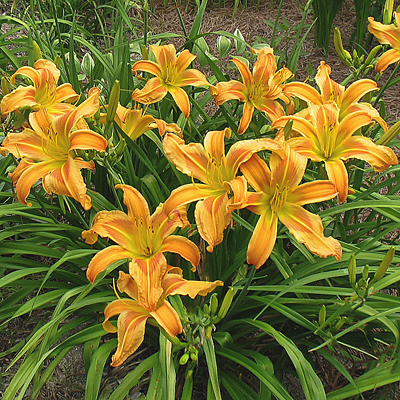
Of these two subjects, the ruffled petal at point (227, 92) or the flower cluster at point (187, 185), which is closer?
the flower cluster at point (187, 185)

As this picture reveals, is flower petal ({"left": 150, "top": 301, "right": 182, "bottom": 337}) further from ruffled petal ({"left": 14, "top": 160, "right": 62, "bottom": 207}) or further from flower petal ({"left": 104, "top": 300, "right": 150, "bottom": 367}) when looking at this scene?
ruffled petal ({"left": 14, "top": 160, "right": 62, "bottom": 207})

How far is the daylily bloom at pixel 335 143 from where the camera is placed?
3.90ft

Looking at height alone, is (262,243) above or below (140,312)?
above

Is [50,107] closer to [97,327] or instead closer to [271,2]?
[97,327]

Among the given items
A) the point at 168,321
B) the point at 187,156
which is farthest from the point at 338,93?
the point at 168,321

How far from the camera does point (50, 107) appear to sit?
4.77 ft

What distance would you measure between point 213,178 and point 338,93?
640mm

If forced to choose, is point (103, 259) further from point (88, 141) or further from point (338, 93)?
point (338, 93)

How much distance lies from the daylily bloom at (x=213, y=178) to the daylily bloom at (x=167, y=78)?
0.43 metres

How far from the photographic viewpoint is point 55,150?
1268 millimetres

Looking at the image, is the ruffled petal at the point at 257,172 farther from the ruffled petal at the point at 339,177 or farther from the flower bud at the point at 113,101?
the flower bud at the point at 113,101

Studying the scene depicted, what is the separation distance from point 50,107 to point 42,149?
0.85 feet

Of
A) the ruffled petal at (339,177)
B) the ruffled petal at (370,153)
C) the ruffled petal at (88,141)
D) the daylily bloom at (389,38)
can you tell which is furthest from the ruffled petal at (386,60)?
the ruffled petal at (88,141)

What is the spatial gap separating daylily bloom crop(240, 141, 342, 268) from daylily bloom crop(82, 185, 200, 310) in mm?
220
